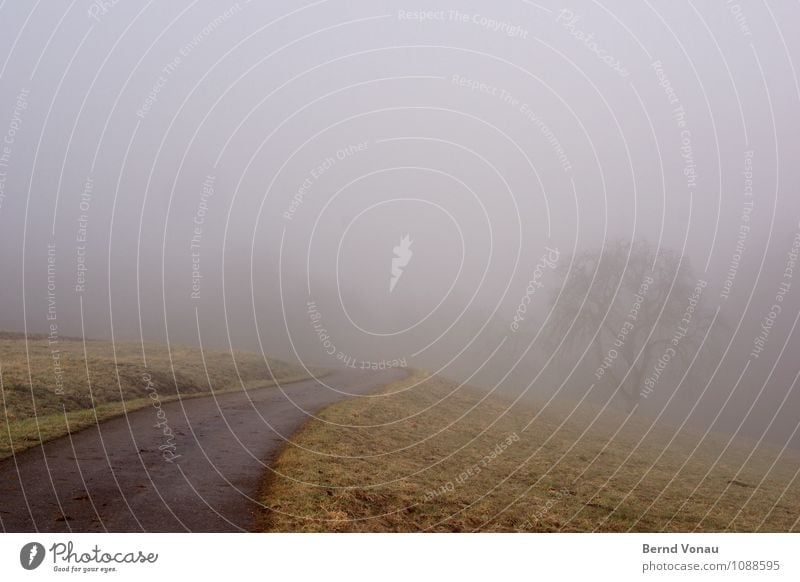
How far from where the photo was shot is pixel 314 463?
545 inches

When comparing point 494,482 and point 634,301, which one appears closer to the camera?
point 494,482

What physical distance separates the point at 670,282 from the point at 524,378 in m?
36.1

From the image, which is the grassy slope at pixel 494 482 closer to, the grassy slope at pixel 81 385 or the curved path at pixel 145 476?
the curved path at pixel 145 476

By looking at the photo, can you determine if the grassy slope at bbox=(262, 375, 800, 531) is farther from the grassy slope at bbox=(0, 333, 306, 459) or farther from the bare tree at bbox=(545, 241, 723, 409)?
the bare tree at bbox=(545, 241, 723, 409)

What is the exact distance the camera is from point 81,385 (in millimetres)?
20969

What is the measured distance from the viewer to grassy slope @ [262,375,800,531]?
11.3 m

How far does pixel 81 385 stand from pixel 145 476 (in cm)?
1174

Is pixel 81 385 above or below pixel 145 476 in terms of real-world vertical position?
above

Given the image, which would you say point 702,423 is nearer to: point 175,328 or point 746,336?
point 746,336

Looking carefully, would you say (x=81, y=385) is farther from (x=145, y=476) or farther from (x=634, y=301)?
(x=634, y=301)

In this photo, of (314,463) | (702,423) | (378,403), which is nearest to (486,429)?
(378,403)

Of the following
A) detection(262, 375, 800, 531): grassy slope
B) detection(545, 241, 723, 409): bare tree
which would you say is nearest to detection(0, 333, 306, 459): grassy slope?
detection(262, 375, 800, 531): grassy slope

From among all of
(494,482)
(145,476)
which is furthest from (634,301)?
(145,476)
